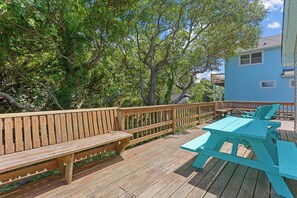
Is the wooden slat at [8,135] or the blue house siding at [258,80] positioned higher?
the blue house siding at [258,80]

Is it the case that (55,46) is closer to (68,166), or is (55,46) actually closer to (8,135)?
(8,135)

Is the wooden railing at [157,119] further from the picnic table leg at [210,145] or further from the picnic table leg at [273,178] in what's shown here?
the picnic table leg at [273,178]

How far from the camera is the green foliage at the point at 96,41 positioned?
412 centimetres

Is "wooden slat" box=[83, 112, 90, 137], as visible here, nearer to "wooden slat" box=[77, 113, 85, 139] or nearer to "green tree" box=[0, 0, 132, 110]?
"wooden slat" box=[77, 113, 85, 139]

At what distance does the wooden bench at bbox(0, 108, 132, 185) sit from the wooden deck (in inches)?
8.1

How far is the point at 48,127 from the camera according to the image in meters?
2.56

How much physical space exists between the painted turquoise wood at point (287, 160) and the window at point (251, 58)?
38.5ft

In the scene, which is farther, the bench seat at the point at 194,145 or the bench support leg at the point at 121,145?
the bench support leg at the point at 121,145

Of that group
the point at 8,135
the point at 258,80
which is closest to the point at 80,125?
the point at 8,135

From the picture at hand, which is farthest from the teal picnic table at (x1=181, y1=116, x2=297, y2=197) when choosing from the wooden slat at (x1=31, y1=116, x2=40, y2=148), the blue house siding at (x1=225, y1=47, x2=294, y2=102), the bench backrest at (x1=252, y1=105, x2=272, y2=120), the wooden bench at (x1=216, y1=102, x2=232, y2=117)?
the blue house siding at (x1=225, y1=47, x2=294, y2=102)

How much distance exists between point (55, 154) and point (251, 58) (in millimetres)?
14148

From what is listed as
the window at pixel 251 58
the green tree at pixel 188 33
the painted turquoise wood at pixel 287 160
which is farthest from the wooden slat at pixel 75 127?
the window at pixel 251 58

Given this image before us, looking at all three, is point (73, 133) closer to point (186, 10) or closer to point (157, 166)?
point (157, 166)

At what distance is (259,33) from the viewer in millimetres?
7512
